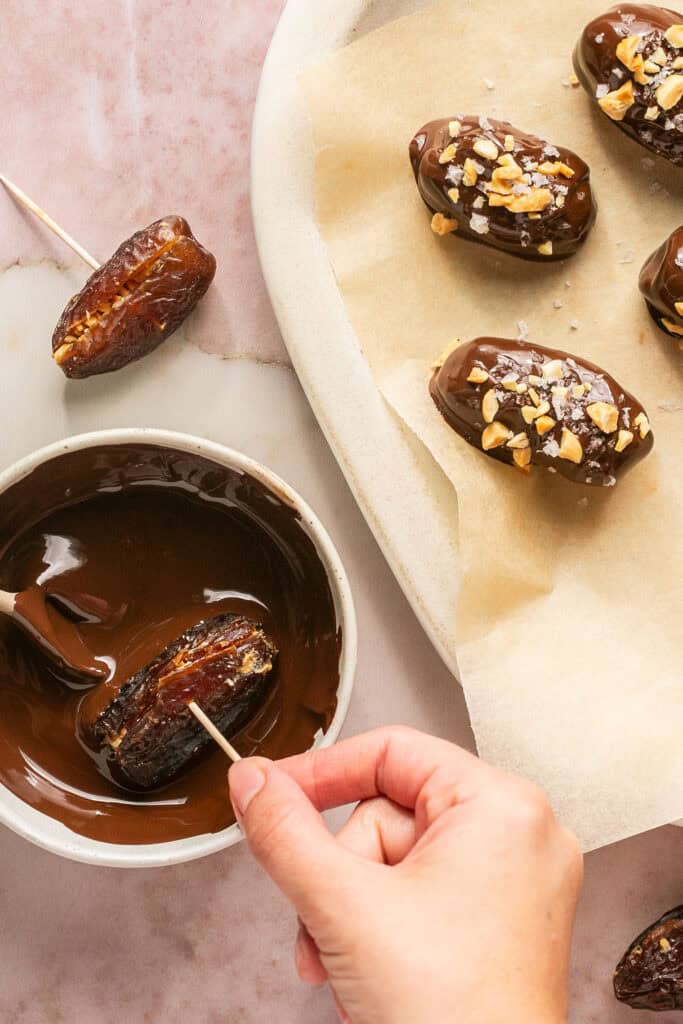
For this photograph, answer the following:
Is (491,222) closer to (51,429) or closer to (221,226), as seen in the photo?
(221,226)

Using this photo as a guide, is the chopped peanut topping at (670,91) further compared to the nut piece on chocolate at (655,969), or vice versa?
the nut piece on chocolate at (655,969)

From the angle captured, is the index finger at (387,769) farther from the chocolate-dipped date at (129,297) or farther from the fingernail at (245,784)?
the chocolate-dipped date at (129,297)

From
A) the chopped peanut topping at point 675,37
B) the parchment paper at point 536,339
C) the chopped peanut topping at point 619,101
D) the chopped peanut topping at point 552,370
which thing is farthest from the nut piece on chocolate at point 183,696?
the chopped peanut topping at point 675,37

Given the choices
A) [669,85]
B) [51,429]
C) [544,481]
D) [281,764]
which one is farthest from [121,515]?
[669,85]

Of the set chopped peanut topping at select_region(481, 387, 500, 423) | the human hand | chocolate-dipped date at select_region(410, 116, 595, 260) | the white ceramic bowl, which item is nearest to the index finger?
the human hand

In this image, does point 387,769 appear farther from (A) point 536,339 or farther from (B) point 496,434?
(A) point 536,339

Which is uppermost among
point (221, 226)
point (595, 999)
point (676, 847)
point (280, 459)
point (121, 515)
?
point (221, 226)

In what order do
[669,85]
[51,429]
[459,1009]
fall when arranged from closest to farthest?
[459,1009]
[669,85]
[51,429]

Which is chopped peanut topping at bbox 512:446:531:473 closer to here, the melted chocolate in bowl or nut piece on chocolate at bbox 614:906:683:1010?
the melted chocolate in bowl
